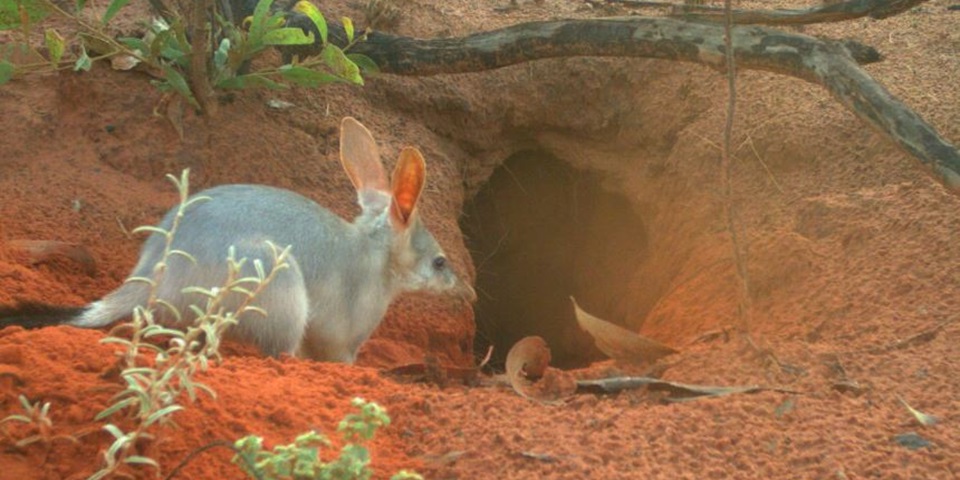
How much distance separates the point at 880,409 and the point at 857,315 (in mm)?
1247

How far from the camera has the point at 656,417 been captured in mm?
3754

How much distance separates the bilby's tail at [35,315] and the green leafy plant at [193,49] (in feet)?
5.70

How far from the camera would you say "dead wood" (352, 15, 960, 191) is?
17.5 feet

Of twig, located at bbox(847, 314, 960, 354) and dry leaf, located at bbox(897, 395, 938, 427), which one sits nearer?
dry leaf, located at bbox(897, 395, 938, 427)

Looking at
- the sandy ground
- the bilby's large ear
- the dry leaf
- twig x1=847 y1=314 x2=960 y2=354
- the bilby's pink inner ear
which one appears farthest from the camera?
the bilby's pink inner ear

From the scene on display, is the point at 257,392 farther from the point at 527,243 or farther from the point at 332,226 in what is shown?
the point at 527,243

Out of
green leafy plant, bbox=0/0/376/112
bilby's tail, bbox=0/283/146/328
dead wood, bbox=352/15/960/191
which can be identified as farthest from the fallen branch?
green leafy plant, bbox=0/0/376/112

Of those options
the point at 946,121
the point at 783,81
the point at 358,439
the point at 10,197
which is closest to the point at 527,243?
the point at 783,81

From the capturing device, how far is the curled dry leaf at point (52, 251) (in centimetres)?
548

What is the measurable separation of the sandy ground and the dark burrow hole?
234 mm

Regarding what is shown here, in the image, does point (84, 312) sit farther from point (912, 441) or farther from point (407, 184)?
point (912, 441)

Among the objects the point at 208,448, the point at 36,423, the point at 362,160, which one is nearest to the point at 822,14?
the point at 362,160

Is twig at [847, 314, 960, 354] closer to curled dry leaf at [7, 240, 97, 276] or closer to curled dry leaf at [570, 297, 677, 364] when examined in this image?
curled dry leaf at [570, 297, 677, 364]

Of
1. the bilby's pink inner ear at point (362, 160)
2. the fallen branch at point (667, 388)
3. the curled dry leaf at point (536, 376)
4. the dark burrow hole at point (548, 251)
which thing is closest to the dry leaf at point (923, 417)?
the fallen branch at point (667, 388)
